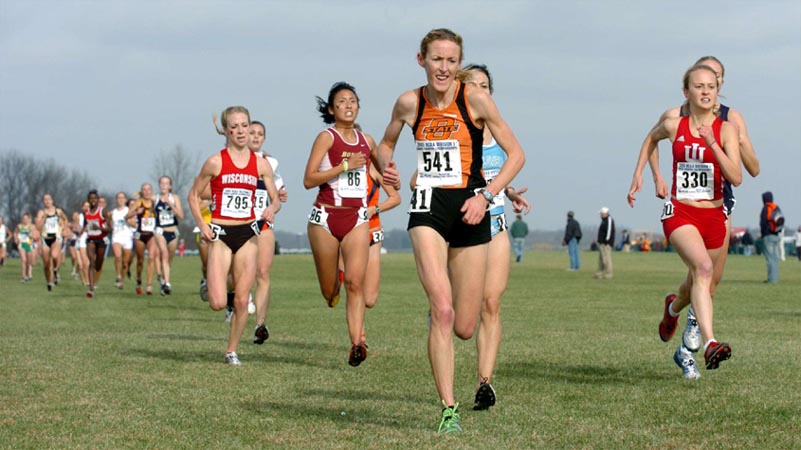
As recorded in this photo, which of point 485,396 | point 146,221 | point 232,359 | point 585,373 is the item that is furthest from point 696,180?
point 146,221

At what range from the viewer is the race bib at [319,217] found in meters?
11.3

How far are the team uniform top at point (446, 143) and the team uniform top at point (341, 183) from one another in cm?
386

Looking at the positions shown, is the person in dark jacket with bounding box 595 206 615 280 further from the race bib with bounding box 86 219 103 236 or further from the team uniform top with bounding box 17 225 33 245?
the team uniform top with bounding box 17 225 33 245

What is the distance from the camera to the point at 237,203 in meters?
11.7

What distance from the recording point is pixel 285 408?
8383mm

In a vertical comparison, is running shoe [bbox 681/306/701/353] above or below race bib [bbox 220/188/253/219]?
below

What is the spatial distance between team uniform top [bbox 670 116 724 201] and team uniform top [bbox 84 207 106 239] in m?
19.6

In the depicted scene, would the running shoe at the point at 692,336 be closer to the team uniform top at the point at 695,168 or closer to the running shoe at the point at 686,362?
the running shoe at the point at 686,362

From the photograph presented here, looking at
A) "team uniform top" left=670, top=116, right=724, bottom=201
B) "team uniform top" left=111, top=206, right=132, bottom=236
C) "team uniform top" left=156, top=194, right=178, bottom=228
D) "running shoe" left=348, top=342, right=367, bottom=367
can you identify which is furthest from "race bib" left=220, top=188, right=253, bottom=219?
"team uniform top" left=111, top=206, right=132, bottom=236

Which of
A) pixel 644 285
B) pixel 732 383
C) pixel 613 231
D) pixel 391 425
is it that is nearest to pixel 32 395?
pixel 391 425

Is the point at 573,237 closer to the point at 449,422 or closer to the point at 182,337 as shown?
the point at 182,337

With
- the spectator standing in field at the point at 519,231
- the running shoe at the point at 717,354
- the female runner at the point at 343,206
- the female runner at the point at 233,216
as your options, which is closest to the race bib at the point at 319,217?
the female runner at the point at 343,206

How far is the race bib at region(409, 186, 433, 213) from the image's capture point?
7.40 metres

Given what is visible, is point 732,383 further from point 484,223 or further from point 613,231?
point 613,231
